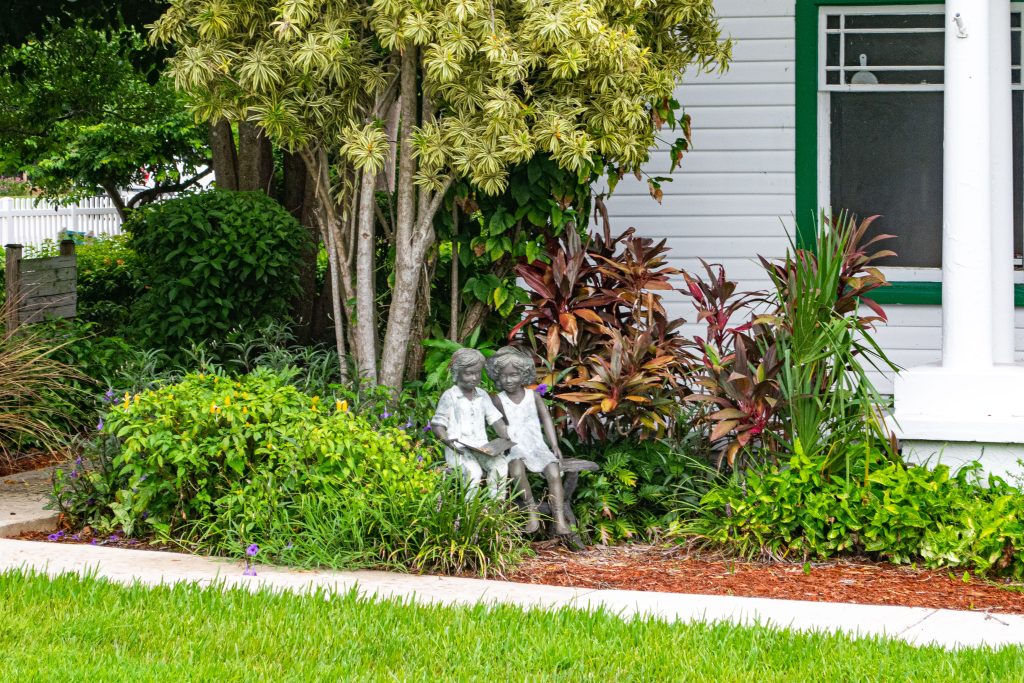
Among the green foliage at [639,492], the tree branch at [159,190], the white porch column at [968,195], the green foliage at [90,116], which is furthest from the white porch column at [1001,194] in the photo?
the tree branch at [159,190]

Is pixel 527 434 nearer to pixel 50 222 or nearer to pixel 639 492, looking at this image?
pixel 639 492

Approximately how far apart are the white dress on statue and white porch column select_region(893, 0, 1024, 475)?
178 centimetres

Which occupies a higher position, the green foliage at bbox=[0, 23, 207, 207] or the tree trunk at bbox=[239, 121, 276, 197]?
the green foliage at bbox=[0, 23, 207, 207]

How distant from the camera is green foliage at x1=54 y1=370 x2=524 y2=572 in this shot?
17.6 feet

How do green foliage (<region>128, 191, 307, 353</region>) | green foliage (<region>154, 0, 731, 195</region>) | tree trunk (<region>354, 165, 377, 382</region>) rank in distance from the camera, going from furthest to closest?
green foliage (<region>128, 191, 307, 353</region>), tree trunk (<region>354, 165, 377, 382</region>), green foliage (<region>154, 0, 731, 195</region>)

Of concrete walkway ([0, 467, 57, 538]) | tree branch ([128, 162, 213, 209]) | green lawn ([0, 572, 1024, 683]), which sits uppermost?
tree branch ([128, 162, 213, 209])

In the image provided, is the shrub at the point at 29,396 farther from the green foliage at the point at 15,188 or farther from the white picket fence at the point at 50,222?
the green foliage at the point at 15,188

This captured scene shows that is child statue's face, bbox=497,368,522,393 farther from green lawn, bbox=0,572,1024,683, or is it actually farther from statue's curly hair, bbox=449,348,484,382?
green lawn, bbox=0,572,1024,683

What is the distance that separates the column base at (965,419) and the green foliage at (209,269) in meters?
4.28

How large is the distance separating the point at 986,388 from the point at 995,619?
1719 mm

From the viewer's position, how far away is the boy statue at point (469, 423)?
5.83 m

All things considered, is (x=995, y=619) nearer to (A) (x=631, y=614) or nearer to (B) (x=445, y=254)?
(A) (x=631, y=614)

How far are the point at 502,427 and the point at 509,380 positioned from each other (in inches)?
9.3

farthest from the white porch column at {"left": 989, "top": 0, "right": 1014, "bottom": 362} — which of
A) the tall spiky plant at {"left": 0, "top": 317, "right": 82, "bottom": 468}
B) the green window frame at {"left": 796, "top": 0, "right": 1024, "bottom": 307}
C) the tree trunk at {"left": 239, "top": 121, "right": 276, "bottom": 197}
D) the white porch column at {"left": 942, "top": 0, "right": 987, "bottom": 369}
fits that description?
the tree trunk at {"left": 239, "top": 121, "right": 276, "bottom": 197}
